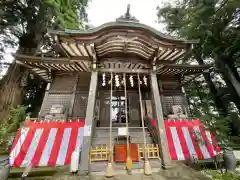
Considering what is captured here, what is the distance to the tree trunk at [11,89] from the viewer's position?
24.6ft

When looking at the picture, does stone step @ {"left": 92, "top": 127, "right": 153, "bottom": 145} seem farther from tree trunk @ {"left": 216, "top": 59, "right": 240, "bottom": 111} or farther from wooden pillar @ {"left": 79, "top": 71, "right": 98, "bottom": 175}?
tree trunk @ {"left": 216, "top": 59, "right": 240, "bottom": 111}

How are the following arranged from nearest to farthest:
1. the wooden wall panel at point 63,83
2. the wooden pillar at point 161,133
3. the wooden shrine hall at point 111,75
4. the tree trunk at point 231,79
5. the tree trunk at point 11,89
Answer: the wooden pillar at point 161,133
the wooden shrine hall at point 111,75
the tree trunk at point 11,89
the wooden wall panel at point 63,83
the tree trunk at point 231,79

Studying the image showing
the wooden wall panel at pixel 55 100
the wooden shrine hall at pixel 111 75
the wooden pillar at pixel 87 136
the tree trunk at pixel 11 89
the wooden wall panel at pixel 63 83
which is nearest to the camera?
the wooden pillar at pixel 87 136

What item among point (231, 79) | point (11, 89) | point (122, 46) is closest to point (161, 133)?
point (122, 46)

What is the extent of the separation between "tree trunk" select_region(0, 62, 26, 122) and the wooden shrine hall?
2.08 meters

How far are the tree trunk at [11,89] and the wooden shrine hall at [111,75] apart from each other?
2082 millimetres

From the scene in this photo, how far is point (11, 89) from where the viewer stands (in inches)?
314

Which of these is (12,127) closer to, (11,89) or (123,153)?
(123,153)

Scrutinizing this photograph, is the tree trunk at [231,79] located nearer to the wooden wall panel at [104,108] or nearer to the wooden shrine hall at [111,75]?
the wooden shrine hall at [111,75]

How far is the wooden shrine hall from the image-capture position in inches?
156

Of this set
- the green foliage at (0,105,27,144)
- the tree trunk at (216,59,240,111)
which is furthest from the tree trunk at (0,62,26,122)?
the tree trunk at (216,59,240,111)

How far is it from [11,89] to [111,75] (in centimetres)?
777

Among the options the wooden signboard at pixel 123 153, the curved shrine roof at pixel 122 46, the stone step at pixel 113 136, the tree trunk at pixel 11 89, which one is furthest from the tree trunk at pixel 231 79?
the tree trunk at pixel 11 89

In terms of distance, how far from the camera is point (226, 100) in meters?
12.6
